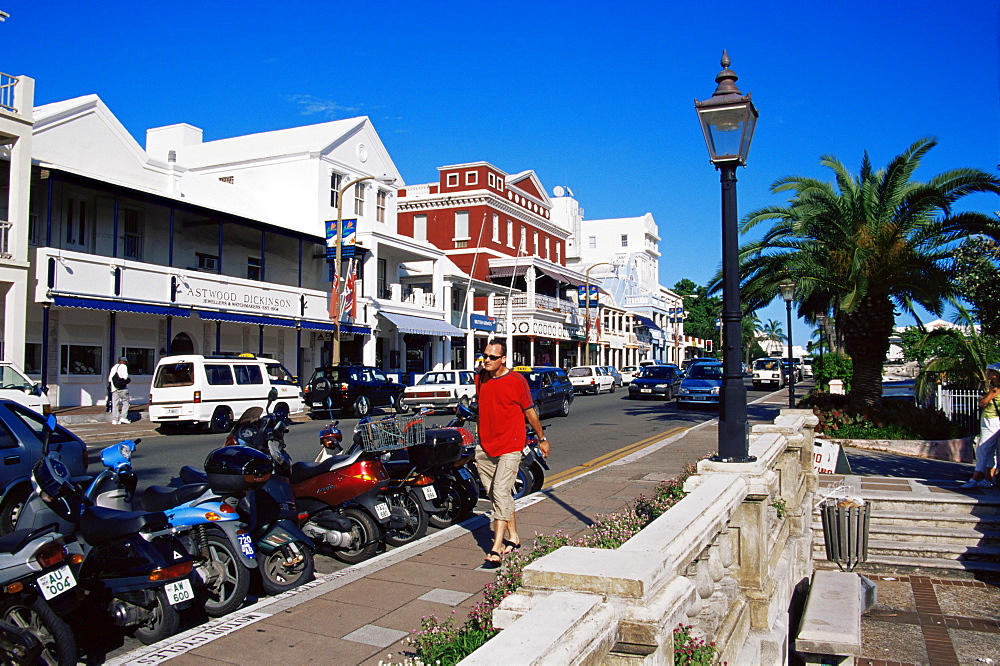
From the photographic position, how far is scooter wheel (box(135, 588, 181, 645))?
4.99 meters

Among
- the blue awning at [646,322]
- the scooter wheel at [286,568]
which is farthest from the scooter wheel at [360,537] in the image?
the blue awning at [646,322]

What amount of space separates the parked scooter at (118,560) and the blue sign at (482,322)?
120 ft

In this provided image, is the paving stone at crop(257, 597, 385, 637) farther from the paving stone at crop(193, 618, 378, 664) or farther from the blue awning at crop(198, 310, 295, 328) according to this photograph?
the blue awning at crop(198, 310, 295, 328)

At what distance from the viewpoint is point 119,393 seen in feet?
64.7

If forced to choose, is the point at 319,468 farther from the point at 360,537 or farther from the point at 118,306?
the point at 118,306

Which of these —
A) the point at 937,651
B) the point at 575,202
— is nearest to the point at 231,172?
the point at 937,651

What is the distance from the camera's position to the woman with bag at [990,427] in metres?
9.73

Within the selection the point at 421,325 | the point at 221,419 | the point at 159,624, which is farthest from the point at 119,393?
the point at 421,325

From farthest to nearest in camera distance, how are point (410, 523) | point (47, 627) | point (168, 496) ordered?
point (410, 523) → point (168, 496) → point (47, 627)

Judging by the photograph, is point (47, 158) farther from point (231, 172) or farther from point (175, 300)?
point (231, 172)

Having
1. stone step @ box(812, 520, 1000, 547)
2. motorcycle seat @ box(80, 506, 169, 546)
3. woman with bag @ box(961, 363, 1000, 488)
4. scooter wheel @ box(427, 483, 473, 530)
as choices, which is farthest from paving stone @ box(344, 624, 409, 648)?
woman with bag @ box(961, 363, 1000, 488)

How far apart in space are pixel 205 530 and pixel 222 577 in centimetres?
36

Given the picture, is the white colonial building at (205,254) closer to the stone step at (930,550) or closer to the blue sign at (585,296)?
the blue sign at (585,296)

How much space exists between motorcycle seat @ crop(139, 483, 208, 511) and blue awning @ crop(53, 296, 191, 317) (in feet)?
57.0
